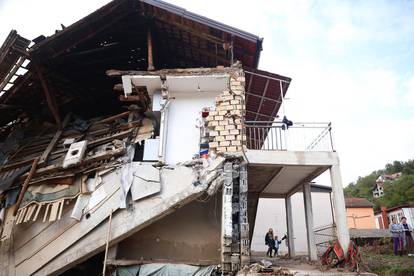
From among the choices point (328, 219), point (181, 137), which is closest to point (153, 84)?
point (181, 137)

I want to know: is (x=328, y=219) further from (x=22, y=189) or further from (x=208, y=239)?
(x=22, y=189)

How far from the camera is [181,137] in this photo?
9617 millimetres

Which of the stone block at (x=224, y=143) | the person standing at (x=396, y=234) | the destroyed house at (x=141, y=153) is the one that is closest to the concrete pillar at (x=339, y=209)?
the destroyed house at (x=141, y=153)

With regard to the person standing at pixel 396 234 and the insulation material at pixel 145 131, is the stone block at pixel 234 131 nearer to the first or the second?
the insulation material at pixel 145 131

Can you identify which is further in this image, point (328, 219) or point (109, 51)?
point (328, 219)

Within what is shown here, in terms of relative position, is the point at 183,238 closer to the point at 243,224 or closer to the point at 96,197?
the point at 243,224

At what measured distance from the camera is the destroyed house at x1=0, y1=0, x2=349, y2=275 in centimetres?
847

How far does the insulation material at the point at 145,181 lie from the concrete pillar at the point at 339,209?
4801 millimetres

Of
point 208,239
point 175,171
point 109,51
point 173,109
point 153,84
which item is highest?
point 109,51

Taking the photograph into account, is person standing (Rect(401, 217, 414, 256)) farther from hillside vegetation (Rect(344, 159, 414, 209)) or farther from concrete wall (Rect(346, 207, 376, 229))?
hillside vegetation (Rect(344, 159, 414, 209))

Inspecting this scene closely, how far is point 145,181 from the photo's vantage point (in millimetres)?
8719

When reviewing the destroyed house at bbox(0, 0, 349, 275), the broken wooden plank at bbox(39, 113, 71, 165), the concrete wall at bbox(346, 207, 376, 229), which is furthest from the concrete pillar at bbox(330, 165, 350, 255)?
the concrete wall at bbox(346, 207, 376, 229)

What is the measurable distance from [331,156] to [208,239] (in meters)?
4.36

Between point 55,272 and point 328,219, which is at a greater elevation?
point 328,219
